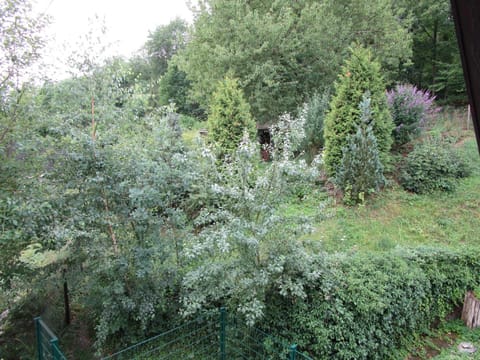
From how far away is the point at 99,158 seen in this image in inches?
139

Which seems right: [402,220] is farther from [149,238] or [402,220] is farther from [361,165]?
[149,238]

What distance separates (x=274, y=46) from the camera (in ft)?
28.0

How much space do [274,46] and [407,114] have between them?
3.73 metres

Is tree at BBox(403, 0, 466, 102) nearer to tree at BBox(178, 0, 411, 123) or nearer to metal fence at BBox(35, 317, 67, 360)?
tree at BBox(178, 0, 411, 123)

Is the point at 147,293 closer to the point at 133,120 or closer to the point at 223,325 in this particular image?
the point at 223,325

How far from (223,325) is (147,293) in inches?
36.6

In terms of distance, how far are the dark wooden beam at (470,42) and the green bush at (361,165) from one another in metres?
5.59

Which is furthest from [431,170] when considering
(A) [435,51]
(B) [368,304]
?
(A) [435,51]

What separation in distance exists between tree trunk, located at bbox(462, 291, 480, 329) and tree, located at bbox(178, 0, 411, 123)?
19.9ft

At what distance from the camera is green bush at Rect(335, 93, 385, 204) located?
19.4 feet

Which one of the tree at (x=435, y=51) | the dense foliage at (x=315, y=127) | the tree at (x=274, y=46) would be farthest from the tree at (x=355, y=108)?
the tree at (x=435, y=51)

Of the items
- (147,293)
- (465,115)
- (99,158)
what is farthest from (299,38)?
(147,293)

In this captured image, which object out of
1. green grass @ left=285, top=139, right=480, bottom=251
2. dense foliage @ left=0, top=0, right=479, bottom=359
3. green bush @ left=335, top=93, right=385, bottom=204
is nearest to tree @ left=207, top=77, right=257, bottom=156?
green grass @ left=285, top=139, right=480, bottom=251

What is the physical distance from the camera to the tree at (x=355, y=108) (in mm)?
6434
